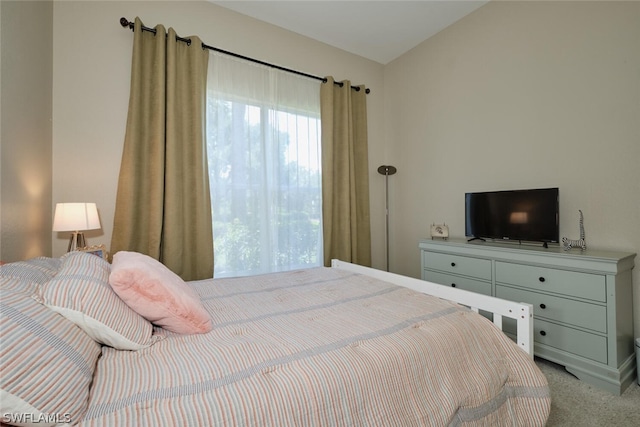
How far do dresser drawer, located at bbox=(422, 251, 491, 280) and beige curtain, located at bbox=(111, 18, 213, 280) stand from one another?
2.05 m

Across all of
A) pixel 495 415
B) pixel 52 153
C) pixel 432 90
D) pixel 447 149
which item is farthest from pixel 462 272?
pixel 52 153

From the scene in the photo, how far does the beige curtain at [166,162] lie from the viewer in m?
2.24

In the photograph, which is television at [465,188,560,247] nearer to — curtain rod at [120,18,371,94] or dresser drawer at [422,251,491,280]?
dresser drawer at [422,251,491,280]

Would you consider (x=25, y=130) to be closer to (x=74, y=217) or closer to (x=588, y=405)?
(x=74, y=217)

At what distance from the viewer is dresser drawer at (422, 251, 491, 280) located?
90.1 inches

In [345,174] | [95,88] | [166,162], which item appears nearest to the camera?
[95,88]

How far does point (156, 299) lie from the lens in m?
1.05

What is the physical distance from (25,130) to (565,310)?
353cm

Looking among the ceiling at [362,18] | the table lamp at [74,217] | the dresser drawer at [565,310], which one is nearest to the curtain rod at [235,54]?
the ceiling at [362,18]

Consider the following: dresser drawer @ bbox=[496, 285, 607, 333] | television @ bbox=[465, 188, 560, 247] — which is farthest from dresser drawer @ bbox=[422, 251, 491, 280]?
television @ bbox=[465, 188, 560, 247]

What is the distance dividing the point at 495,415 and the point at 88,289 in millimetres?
1478

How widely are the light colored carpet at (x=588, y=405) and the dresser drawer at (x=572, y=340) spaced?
0.62 feet

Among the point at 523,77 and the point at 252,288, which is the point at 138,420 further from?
the point at 523,77

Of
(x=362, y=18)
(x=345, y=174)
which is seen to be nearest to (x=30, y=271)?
(x=345, y=174)
